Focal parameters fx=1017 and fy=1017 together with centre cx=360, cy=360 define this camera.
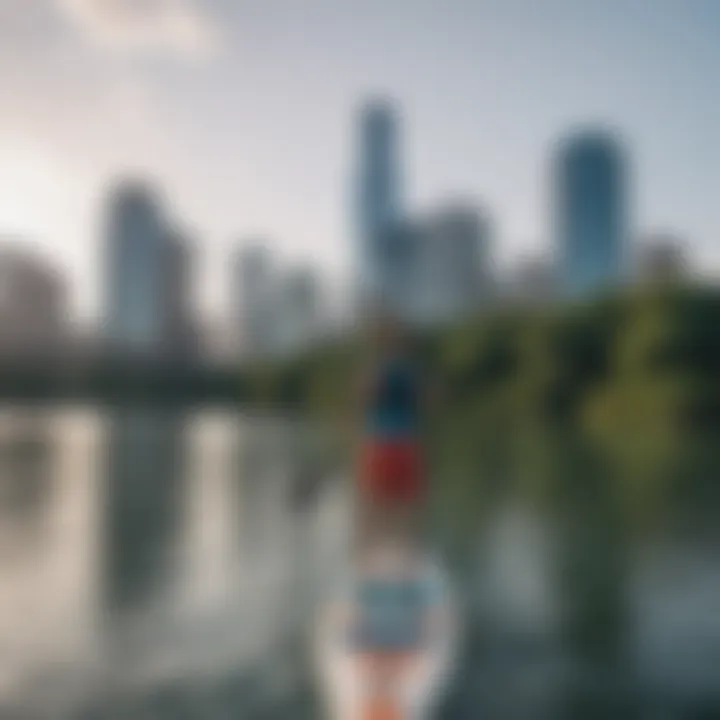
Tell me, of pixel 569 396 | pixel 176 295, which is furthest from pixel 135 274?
pixel 569 396

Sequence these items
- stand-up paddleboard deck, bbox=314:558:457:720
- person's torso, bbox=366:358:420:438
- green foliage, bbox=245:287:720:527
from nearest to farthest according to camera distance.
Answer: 1. stand-up paddleboard deck, bbox=314:558:457:720
2. person's torso, bbox=366:358:420:438
3. green foliage, bbox=245:287:720:527

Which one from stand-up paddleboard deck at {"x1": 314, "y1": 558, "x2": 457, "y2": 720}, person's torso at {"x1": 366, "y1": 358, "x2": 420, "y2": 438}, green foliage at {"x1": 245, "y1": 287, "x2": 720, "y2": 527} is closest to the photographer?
stand-up paddleboard deck at {"x1": 314, "y1": 558, "x2": 457, "y2": 720}

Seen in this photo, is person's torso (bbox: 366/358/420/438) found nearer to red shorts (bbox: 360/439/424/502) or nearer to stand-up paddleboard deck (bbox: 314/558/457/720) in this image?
red shorts (bbox: 360/439/424/502)

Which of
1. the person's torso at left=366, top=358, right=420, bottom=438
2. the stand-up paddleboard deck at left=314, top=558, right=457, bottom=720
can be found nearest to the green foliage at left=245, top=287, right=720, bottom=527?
the person's torso at left=366, top=358, right=420, bottom=438

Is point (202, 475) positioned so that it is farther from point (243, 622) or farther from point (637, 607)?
point (637, 607)

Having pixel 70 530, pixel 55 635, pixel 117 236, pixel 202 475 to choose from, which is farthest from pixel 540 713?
pixel 202 475

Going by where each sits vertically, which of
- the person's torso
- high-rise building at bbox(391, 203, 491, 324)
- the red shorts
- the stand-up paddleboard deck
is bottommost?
the stand-up paddleboard deck

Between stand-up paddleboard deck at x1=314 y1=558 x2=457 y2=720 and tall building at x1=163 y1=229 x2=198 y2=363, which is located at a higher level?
tall building at x1=163 y1=229 x2=198 y2=363

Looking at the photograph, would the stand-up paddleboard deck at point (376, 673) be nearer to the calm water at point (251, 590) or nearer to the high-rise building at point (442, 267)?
the calm water at point (251, 590)
